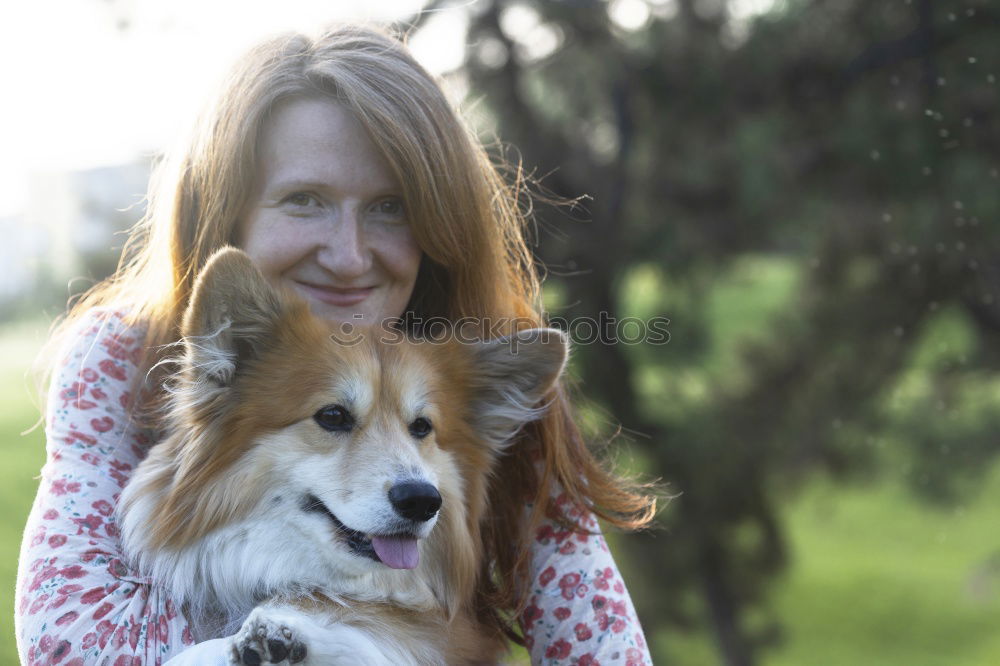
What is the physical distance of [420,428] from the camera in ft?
7.59

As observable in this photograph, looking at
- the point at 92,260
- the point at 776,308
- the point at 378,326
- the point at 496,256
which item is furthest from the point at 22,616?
the point at 776,308

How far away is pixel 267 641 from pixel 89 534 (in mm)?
488

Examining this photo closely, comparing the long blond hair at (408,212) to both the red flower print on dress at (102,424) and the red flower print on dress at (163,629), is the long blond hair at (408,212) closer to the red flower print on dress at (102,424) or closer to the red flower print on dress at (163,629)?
the red flower print on dress at (102,424)

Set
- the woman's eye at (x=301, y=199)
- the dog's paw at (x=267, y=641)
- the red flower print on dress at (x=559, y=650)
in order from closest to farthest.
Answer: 1. the dog's paw at (x=267, y=641)
2. the red flower print on dress at (x=559, y=650)
3. the woman's eye at (x=301, y=199)

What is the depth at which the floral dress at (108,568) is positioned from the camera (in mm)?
1866

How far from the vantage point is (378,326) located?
2.40m

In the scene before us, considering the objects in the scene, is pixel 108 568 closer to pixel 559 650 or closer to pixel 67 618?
pixel 67 618

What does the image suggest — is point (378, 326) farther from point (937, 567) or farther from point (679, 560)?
point (937, 567)

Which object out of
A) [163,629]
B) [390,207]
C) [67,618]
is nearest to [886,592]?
[390,207]

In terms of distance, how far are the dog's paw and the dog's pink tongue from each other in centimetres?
25

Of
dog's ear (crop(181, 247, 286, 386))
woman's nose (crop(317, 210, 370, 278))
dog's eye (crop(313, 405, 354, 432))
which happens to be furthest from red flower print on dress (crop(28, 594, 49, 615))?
woman's nose (crop(317, 210, 370, 278))

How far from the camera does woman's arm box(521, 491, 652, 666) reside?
7.14ft

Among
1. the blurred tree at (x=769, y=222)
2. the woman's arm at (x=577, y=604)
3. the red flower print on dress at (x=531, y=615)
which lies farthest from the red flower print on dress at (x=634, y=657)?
the blurred tree at (x=769, y=222)

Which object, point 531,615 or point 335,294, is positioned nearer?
point 531,615
